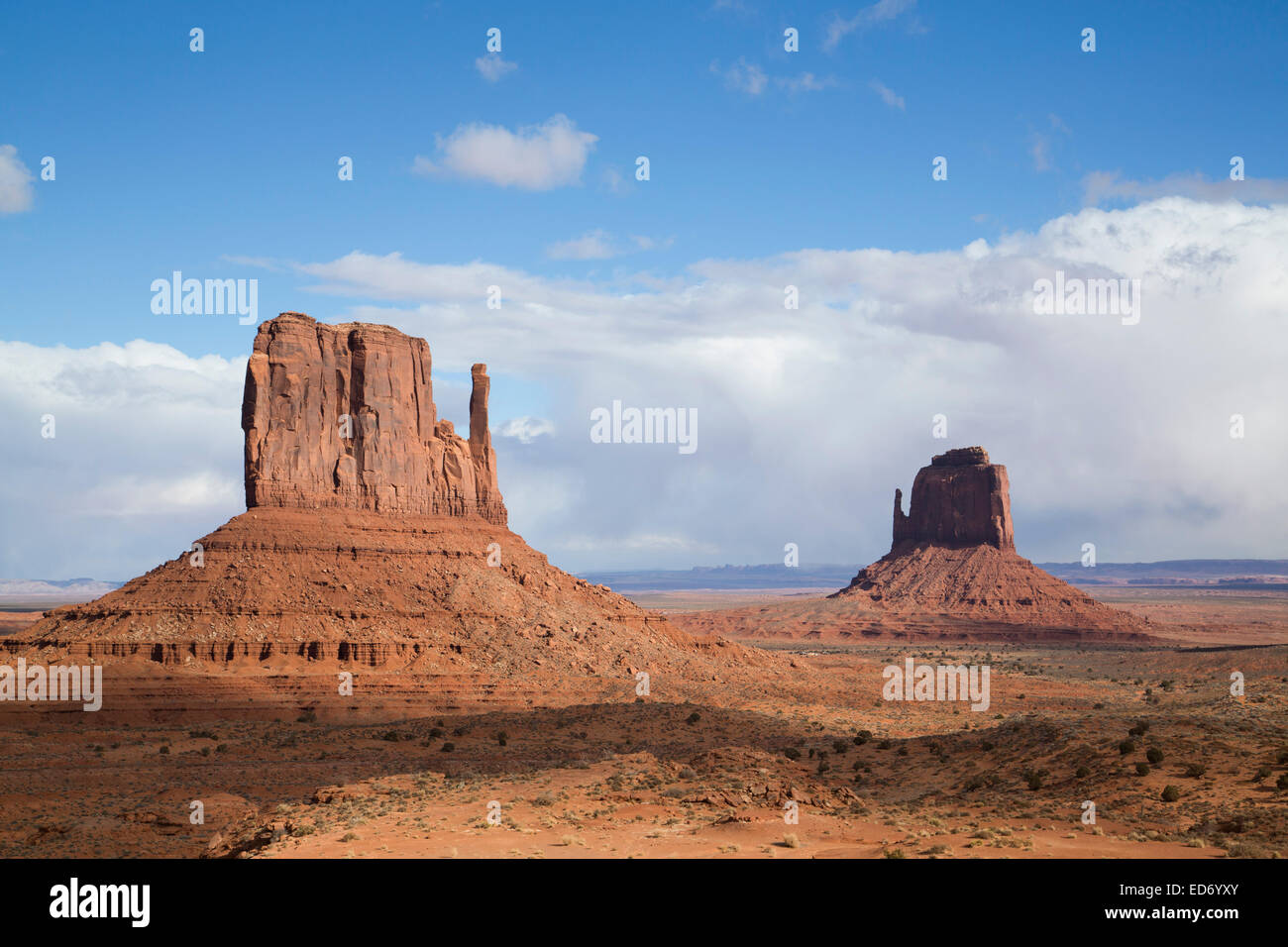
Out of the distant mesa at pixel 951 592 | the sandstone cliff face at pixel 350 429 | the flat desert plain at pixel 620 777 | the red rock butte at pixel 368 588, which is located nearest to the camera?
the flat desert plain at pixel 620 777

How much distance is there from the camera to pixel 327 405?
70875 millimetres

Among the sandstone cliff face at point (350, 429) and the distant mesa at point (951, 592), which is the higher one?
the sandstone cliff face at point (350, 429)

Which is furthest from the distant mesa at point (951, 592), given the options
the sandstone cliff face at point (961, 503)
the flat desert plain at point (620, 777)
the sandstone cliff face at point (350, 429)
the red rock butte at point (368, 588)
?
the sandstone cliff face at point (350, 429)

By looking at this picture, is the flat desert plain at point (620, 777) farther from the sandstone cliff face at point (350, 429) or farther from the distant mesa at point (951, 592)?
the distant mesa at point (951, 592)

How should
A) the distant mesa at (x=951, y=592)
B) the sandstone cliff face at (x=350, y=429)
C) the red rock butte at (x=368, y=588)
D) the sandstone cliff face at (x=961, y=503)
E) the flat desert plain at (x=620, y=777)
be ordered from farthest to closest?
1. the sandstone cliff face at (x=961, y=503)
2. the distant mesa at (x=951, y=592)
3. the sandstone cliff face at (x=350, y=429)
4. the red rock butte at (x=368, y=588)
5. the flat desert plain at (x=620, y=777)

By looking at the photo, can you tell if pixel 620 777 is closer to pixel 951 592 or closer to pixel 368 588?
pixel 368 588

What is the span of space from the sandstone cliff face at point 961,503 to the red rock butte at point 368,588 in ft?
290

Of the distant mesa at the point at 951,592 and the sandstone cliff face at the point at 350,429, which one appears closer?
the sandstone cliff face at the point at 350,429

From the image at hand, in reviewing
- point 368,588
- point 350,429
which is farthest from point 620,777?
point 350,429

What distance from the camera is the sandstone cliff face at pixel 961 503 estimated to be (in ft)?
516

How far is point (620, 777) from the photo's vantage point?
3331 cm

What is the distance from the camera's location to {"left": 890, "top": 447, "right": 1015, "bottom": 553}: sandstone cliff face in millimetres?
157250

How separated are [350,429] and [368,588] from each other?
1225cm
